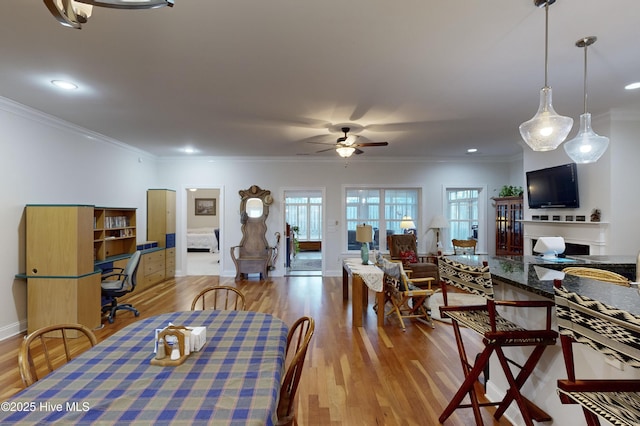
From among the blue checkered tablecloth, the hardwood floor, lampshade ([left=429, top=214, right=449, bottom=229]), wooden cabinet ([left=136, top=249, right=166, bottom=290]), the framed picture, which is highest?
the framed picture

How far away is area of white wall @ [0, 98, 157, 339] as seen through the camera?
3.58 metres

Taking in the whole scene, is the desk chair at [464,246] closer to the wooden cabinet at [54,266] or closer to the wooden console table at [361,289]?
the wooden console table at [361,289]

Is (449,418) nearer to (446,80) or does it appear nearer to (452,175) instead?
(446,80)

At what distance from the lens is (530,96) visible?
3.36m

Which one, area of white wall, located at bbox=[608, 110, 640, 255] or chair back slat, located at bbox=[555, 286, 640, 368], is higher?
area of white wall, located at bbox=[608, 110, 640, 255]

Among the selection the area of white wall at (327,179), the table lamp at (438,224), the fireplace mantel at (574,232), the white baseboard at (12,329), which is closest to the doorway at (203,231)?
the area of white wall at (327,179)

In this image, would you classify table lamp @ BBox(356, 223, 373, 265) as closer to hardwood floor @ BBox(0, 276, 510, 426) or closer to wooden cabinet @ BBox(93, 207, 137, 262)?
hardwood floor @ BBox(0, 276, 510, 426)

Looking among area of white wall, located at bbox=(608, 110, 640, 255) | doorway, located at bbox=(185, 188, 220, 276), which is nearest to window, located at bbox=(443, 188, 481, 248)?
area of white wall, located at bbox=(608, 110, 640, 255)

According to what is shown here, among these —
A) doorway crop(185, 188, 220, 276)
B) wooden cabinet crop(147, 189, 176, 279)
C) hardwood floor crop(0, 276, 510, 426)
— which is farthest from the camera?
doorway crop(185, 188, 220, 276)

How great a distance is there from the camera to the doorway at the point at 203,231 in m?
9.17

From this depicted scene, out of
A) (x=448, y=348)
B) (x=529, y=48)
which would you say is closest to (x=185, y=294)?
(x=448, y=348)

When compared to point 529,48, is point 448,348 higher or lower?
lower

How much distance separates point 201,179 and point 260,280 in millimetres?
2613

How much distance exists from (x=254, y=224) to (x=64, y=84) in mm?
4165
